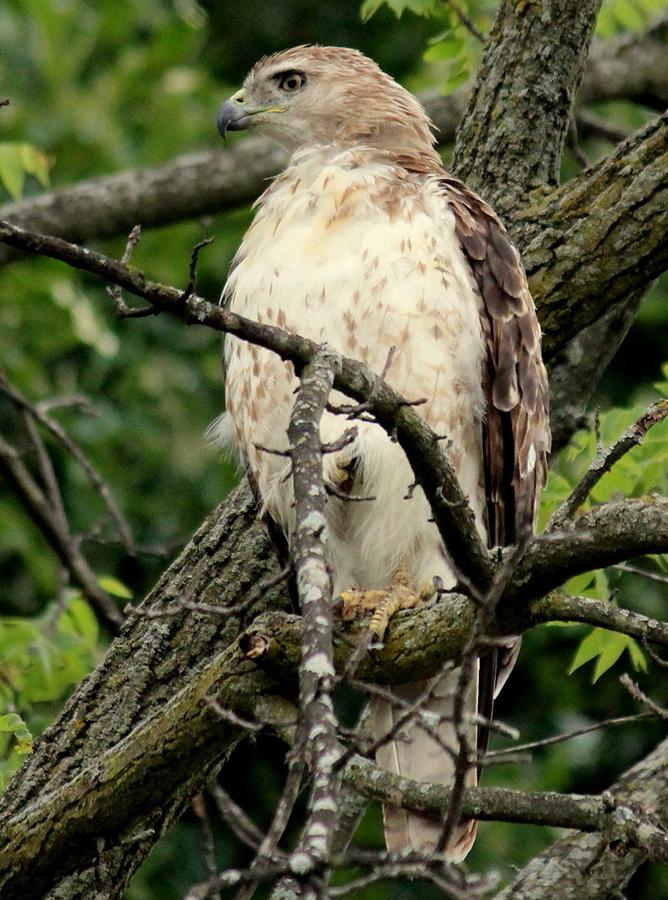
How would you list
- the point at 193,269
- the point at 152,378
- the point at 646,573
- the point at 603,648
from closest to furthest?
the point at 193,269
the point at 646,573
the point at 603,648
the point at 152,378

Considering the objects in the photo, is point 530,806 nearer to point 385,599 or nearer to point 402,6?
point 385,599

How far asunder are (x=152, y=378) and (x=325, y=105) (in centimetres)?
404

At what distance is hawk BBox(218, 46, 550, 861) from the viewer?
4449mm

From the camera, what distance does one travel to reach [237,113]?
546 centimetres

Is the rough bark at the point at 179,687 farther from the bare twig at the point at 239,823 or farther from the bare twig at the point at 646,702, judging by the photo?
the bare twig at the point at 239,823

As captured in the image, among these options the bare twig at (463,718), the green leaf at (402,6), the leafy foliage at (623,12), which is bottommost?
the bare twig at (463,718)

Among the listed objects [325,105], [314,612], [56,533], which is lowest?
[314,612]

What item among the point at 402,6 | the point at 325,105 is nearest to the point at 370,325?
the point at 325,105

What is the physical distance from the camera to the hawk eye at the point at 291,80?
551 cm

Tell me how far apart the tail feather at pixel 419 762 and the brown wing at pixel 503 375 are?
0.14 meters

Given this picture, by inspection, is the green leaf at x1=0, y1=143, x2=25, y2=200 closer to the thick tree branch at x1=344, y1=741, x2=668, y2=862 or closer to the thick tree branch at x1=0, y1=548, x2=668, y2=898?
the thick tree branch at x1=0, y1=548, x2=668, y2=898

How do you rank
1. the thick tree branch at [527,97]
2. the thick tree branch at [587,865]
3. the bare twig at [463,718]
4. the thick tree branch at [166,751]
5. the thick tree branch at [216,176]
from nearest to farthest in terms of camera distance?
1. the bare twig at [463,718]
2. the thick tree branch at [166,751]
3. the thick tree branch at [587,865]
4. the thick tree branch at [527,97]
5. the thick tree branch at [216,176]

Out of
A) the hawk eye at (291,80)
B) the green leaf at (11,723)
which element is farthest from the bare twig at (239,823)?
the hawk eye at (291,80)

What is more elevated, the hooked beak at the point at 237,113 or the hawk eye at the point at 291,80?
the hawk eye at the point at 291,80
